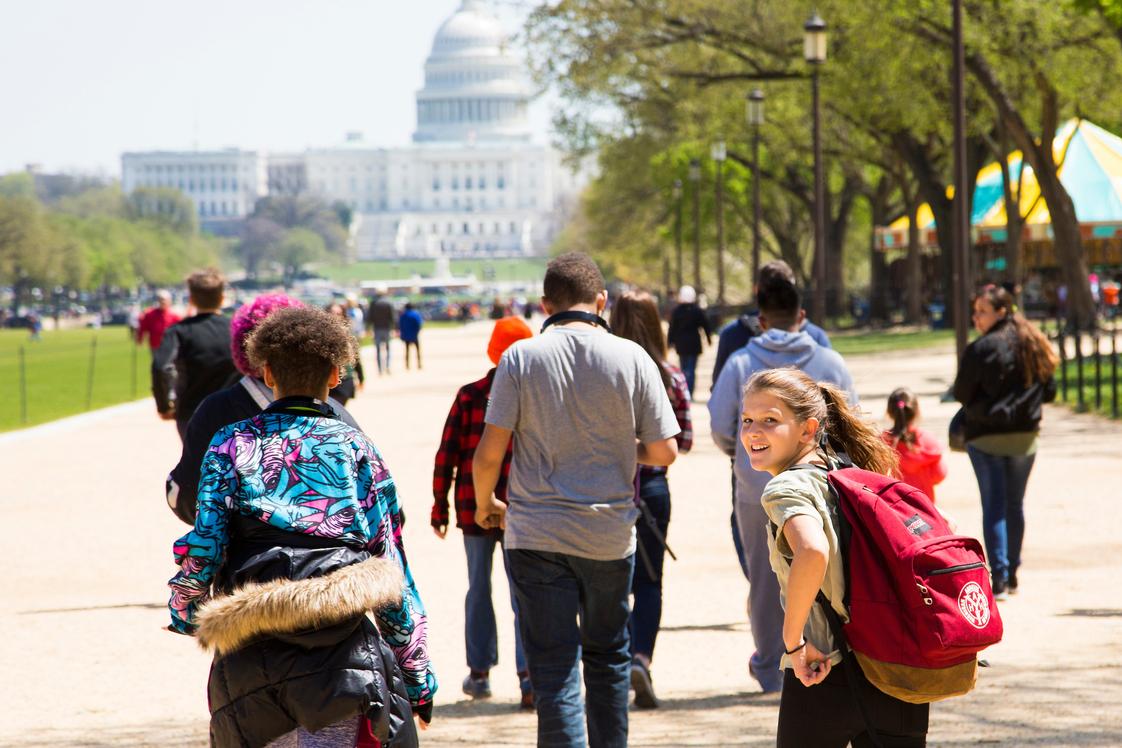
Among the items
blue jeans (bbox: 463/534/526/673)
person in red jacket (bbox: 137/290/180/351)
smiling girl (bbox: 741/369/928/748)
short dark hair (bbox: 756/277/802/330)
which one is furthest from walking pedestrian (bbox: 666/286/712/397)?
smiling girl (bbox: 741/369/928/748)

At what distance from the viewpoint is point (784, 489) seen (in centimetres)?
392

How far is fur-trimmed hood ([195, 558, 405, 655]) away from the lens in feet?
12.3

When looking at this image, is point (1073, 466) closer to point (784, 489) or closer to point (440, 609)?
point (440, 609)

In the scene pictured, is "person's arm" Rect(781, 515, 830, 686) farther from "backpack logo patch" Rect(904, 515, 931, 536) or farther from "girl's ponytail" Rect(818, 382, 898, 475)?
"girl's ponytail" Rect(818, 382, 898, 475)

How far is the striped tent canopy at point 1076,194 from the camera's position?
37156mm

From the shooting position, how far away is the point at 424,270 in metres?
192

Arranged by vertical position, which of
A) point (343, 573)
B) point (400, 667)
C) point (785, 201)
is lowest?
point (400, 667)

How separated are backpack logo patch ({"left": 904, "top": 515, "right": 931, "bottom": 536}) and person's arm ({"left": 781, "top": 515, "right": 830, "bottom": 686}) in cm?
19

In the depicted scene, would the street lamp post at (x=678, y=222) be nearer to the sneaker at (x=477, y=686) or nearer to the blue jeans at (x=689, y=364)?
the blue jeans at (x=689, y=364)

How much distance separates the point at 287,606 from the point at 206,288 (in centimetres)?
547

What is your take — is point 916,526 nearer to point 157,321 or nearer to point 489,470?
point 489,470

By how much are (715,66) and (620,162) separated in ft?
53.8

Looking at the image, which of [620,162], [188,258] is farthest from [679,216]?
[188,258]

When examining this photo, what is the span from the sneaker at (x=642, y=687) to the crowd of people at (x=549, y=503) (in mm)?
11
